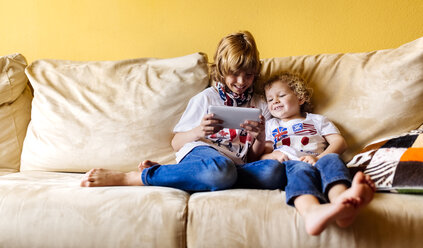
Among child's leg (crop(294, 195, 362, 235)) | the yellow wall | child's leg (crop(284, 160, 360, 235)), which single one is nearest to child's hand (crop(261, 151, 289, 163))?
child's leg (crop(284, 160, 360, 235))

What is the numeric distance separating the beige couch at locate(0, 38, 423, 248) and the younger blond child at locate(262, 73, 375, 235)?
0.21ft

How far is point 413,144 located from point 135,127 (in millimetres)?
1073

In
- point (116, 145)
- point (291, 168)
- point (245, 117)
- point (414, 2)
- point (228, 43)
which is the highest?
point (414, 2)

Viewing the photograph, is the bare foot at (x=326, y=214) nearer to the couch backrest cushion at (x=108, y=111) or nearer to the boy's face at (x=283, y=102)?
the boy's face at (x=283, y=102)

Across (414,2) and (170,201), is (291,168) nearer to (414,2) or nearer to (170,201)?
(170,201)

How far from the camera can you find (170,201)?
3.46ft

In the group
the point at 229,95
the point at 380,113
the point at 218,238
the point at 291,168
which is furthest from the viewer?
the point at 229,95

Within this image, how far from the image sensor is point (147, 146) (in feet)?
5.20

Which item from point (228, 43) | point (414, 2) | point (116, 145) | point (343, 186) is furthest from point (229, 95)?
point (414, 2)

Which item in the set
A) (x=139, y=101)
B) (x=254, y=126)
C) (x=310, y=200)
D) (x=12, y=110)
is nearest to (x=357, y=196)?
(x=310, y=200)

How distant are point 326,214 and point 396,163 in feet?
1.28

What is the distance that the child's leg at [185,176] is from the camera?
1.15m

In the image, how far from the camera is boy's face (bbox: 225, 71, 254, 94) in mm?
1466

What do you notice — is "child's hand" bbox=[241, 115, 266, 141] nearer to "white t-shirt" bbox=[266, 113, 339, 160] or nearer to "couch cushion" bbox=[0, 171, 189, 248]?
"white t-shirt" bbox=[266, 113, 339, 160]
